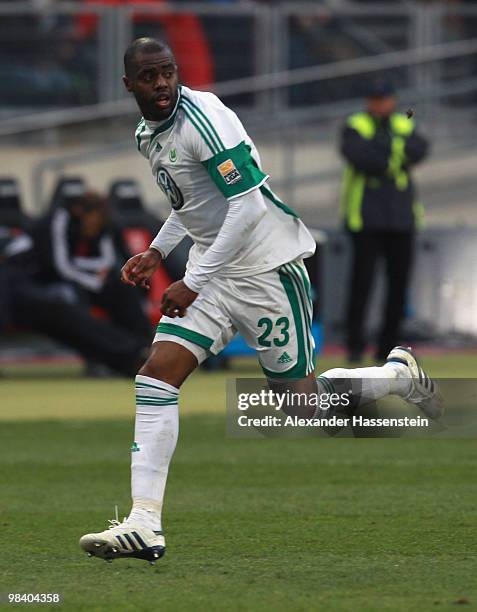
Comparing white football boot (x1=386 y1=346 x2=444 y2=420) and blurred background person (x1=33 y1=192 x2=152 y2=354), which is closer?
white football boot (x1=386 y1=346 x2=444 y2=420)

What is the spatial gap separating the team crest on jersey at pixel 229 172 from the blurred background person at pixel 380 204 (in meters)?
8.93

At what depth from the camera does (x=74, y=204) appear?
50.7ft

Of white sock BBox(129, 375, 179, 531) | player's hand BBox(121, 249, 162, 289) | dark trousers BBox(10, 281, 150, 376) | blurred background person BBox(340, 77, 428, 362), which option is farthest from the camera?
blurred background person BBox(340, 77, 428, 362)

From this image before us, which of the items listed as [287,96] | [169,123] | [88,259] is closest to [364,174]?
[88,259]

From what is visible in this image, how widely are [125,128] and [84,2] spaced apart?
5.81 feet

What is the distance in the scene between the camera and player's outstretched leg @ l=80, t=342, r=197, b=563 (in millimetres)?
6070

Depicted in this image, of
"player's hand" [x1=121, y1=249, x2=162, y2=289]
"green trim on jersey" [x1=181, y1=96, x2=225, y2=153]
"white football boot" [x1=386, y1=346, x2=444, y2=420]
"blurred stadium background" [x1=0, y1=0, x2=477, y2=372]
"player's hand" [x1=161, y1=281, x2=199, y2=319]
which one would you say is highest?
"blurred stadium background" [x1=0, y1=0, x2=477, y2=372]

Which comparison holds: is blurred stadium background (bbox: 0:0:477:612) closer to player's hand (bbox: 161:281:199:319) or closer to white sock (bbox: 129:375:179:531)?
white sock (bbox: 129:375:179:531)

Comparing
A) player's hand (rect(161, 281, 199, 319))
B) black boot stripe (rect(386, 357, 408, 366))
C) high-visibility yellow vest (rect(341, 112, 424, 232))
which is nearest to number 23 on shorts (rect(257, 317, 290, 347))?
player's hand (rect(161, 281, 199, 319))

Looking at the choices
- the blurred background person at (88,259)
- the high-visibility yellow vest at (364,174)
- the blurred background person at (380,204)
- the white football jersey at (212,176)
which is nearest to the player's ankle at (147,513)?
the white football jersey at (212,176)

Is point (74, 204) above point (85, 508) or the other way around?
above

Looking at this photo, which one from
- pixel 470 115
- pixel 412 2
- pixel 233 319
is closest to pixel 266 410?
pixel 233 319

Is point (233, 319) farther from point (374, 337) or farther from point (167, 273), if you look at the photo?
point (374, 337)

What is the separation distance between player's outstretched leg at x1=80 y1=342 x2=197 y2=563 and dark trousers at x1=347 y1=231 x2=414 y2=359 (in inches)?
360
